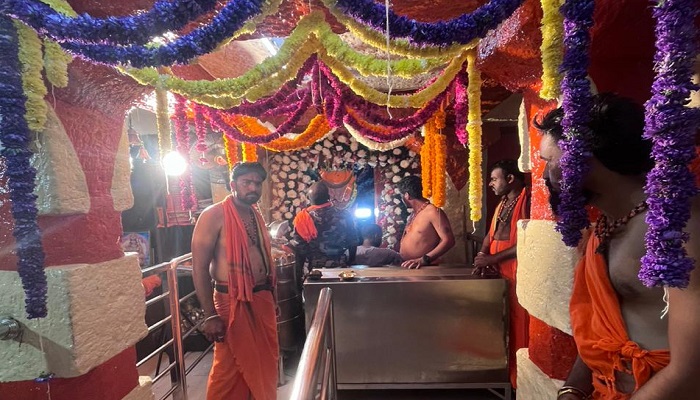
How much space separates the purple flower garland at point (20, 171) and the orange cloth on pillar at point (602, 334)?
2303 mm

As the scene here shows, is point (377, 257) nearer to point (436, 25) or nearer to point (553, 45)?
point (436, 25)

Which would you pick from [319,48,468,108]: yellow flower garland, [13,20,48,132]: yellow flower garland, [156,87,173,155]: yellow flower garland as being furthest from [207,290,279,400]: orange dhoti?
[319,48,468,108]: yellow flower garland

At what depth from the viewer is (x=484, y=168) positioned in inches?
250

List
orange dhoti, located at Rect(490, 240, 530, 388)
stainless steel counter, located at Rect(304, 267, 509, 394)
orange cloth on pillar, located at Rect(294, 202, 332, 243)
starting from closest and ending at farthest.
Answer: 1. orange dhoti, located at Rect(490, 240, 530, 388)
2. stainless steel counter, located at Rect(304, 267, 509, 394)
3. orange cloth on pillar, located at Rect(294, 202, 332, 243)

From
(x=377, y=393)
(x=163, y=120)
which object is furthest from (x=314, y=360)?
(x=377, y=393)

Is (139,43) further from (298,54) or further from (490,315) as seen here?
(490,315)

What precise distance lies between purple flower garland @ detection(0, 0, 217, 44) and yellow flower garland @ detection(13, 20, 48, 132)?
0.57 ft

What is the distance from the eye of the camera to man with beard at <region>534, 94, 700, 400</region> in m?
1.11

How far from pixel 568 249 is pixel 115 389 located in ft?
8.58

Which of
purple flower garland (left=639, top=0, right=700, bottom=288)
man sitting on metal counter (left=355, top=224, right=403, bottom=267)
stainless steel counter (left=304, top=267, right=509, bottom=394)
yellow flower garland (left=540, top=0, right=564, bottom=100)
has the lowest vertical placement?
stainless steel counter (left=304, top=267, right=509, bottom=394)

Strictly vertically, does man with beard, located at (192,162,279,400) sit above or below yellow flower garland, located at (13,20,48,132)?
below

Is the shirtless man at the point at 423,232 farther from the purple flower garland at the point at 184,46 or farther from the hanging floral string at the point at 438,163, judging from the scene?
the purple flower garland at the point at 184,46

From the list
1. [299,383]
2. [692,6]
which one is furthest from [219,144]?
[692,6]

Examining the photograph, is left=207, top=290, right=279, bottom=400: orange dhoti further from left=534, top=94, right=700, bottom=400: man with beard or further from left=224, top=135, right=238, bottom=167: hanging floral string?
left=534, top=94, right=700, bottom=400: man with beard
